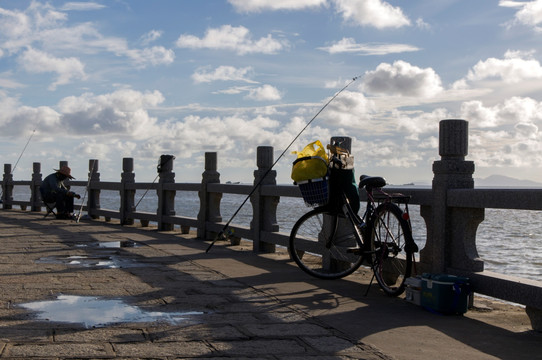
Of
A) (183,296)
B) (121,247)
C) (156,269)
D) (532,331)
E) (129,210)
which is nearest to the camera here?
(532,331)

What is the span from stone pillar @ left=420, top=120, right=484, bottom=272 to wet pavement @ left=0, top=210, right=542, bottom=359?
21.9 inches

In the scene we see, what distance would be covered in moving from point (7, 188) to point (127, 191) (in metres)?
11.6

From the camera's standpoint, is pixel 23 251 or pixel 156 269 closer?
pixel 156 269

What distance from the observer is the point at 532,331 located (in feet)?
17.2

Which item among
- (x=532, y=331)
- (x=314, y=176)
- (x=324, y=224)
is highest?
(x=314, y=176)

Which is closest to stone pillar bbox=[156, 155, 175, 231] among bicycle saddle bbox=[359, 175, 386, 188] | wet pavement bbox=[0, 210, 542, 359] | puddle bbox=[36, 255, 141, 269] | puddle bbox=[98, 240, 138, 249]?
puddle bbox=[98, 240, 138, 249]

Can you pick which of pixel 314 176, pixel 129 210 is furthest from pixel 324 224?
pixel 129 210

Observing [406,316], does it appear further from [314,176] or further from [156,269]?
[156,269]

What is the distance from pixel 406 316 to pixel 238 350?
1.90 metres

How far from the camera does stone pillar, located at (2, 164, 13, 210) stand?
25.6m

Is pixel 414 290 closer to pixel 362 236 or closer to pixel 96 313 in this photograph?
pixel 362 236

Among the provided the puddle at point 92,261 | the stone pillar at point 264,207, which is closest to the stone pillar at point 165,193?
the stone pillar at point 264,207

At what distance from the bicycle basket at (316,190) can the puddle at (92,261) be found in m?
2.39

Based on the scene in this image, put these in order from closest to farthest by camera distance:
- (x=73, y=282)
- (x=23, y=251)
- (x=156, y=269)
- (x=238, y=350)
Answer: (x=238, y=350)
(x=73, y=282)
(x=156, y=269)
(x=23, y=251)
